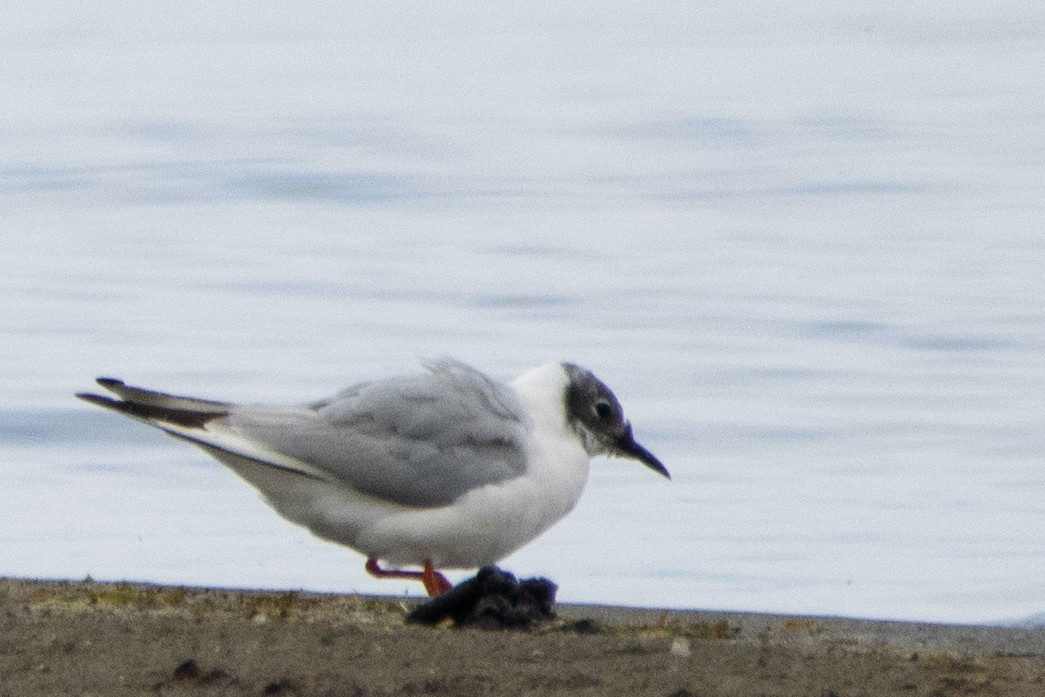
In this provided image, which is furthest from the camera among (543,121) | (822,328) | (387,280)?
(543,121)

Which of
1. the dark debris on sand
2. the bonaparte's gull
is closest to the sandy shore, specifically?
the dark debris on sand

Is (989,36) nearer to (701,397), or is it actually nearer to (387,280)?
(387,280)

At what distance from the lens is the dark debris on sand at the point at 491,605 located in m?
5.99

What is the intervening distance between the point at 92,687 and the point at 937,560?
4.59 metres

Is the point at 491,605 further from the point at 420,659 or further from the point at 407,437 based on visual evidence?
the point at 407,437

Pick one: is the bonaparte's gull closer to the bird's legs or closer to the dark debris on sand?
the bird's legs

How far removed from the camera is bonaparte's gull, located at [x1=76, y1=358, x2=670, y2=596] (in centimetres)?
697

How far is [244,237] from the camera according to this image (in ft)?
55.6

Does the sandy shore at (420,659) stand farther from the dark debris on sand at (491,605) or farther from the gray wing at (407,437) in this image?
the gray wing at (407,437)

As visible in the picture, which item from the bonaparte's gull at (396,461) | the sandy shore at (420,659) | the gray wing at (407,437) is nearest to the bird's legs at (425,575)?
the bonaparte's gull at (396,461)

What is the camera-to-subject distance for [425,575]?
278 inches

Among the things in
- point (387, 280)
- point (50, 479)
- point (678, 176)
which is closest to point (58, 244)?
point (387, 280)

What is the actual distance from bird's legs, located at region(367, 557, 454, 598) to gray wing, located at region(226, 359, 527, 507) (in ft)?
0.69

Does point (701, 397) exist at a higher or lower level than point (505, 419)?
higher
